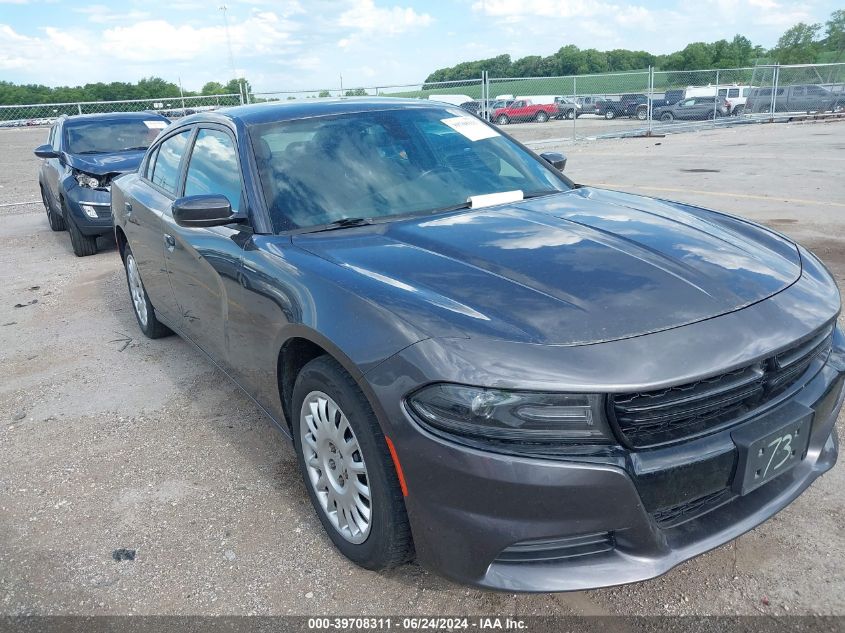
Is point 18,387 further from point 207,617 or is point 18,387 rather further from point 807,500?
point 807,500

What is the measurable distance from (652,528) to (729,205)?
7.72 m

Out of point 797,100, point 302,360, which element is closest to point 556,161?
point 302,360

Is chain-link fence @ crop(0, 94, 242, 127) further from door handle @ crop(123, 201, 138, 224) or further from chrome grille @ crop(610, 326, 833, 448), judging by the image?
chrome grille @ crop(610, 326, 833, 448)

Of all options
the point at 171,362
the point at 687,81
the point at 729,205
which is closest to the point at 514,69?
the point at 687,81

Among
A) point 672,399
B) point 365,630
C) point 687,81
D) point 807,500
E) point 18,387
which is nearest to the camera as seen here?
point 672,399

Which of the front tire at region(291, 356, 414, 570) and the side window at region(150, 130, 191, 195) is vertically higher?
the side window at region(150, 130, 191, 195)

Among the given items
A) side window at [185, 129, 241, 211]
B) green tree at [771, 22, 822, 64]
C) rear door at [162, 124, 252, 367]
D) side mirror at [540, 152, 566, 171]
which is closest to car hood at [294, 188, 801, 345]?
rear door at [162, 124, 252, 367]

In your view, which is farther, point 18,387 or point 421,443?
point 18,387

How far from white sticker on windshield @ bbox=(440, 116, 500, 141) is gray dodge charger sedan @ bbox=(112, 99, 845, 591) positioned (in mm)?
586

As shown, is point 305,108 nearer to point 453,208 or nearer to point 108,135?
point 453,208

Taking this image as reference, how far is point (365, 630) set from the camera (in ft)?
7.45

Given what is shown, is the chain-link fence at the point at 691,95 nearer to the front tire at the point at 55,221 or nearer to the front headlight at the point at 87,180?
the front tire at the point at 55,221

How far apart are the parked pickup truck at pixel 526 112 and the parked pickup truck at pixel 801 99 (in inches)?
335

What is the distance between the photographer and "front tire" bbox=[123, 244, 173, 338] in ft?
16.6
